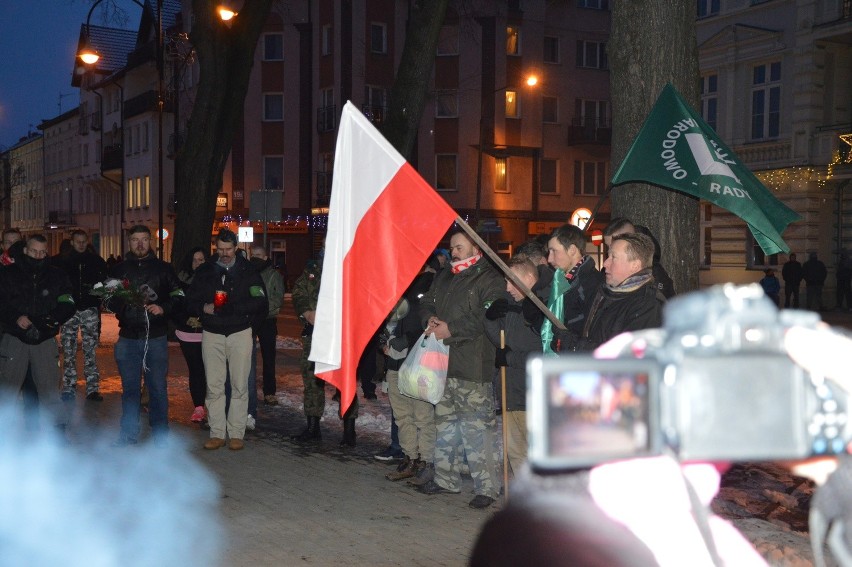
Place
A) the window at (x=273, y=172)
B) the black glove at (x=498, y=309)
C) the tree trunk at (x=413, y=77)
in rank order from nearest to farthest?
the black glove at (x=498, y=309), the tree trunk at (x=413, y=77), the window at (x=273, y=172)

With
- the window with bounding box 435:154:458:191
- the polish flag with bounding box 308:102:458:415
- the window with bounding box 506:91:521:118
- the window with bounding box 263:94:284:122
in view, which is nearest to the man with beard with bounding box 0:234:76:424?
the polish flag with bounding box 308:102:458:415

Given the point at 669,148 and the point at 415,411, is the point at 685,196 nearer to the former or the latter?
the point at 669,148

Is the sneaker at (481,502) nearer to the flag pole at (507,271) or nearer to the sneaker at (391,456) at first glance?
the sneaker at (391,456)

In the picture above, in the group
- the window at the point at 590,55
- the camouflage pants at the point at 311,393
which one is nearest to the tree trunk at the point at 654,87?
the camouflage pants at the point at 311,393

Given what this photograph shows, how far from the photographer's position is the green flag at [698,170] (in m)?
7.10

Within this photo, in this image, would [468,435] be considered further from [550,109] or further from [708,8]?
[550,109]

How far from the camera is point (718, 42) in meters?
34.2

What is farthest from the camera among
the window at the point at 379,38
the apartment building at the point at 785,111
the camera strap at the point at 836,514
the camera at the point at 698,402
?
the window at the point at 379,38

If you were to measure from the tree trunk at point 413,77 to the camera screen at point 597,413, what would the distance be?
12778 millimetres

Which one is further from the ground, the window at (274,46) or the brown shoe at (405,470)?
the window at (274,46)

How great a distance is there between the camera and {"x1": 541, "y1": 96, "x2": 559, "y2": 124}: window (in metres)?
47.7

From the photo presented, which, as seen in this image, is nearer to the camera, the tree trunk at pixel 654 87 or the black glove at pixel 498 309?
the black glove at pixel 498 309

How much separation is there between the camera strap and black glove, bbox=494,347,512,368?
185 inches

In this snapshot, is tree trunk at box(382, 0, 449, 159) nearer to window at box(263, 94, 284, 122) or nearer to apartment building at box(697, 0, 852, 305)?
apartment building at box(697, 0, 852, 305)
